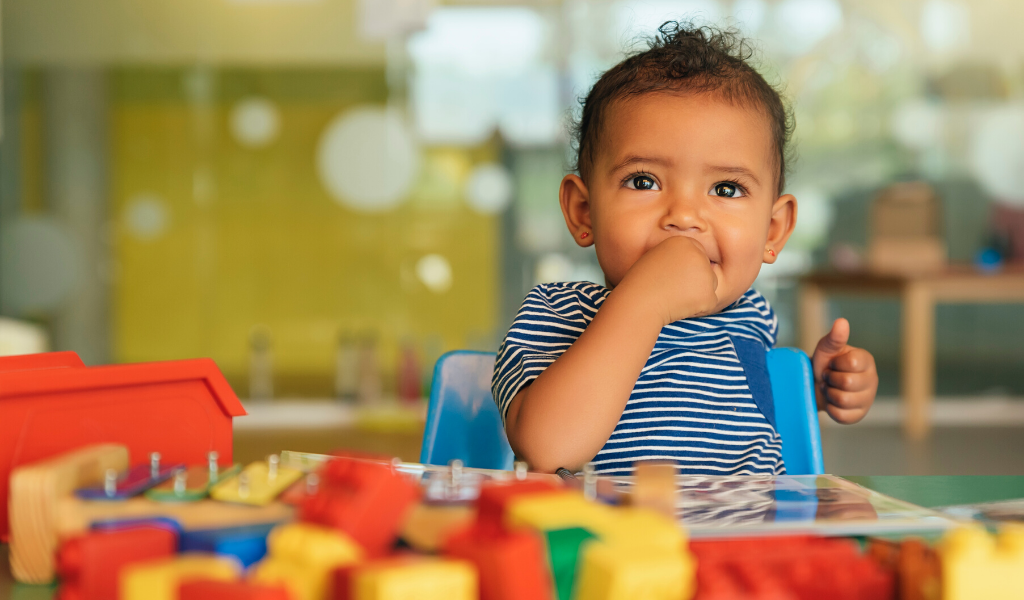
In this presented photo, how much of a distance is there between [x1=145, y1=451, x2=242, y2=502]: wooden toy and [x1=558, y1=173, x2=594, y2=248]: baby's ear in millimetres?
578

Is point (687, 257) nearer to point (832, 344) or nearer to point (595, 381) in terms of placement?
point (595, 381)

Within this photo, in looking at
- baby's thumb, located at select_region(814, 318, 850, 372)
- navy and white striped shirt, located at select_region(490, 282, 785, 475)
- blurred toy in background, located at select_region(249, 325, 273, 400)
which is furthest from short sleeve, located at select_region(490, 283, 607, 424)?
blurred toy in background, located at select_region(249, 325, 273, 400)

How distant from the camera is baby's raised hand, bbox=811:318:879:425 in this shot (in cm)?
91

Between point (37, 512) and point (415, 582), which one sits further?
point (37, 512)

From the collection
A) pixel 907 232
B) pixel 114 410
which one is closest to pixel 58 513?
pixel 114 410

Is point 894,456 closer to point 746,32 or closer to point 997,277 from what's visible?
point 997,277

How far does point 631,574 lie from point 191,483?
23cm

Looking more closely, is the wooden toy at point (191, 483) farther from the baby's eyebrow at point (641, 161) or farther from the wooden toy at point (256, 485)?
the baby's eyebrow at point (641, 161)

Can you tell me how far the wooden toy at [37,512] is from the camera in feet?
1.16

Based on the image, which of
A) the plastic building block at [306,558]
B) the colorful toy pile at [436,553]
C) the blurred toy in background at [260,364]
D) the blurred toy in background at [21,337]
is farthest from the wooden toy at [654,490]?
the blurred toy in background at [260,364]

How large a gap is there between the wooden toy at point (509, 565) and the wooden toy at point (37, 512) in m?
0.19

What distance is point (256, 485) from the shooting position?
1.27 feet

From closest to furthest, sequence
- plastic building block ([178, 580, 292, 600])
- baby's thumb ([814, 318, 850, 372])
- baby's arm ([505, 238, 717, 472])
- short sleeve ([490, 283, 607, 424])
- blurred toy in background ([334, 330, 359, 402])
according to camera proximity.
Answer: plastic building block ([178, 580, 292, 600]) < baby's arm ([505, 238, 717, 472]) < short sleeve ([490, 283, 607, 424]) < baby's thumb ([814, 318, 850, 372]) < blurred toy in background ([334, 330, 359, 402])

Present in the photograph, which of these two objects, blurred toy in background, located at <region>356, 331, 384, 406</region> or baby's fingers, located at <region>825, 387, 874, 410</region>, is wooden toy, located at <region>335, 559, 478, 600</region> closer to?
baby's fingers, located at <region>825, 387, 874, 410</region>
